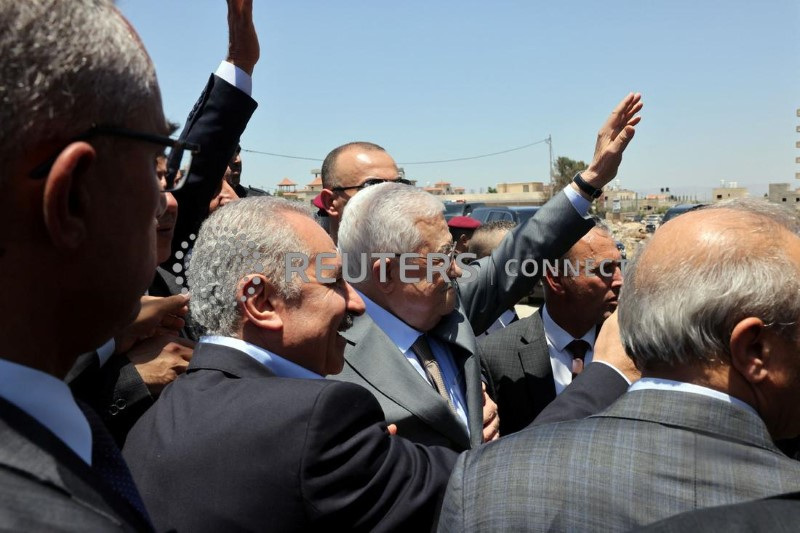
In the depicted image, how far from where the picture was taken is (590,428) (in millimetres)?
1493

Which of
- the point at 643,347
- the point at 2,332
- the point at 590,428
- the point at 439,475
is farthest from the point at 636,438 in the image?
the point at 2,332

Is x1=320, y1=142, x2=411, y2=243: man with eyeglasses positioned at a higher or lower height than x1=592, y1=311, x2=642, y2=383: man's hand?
higher

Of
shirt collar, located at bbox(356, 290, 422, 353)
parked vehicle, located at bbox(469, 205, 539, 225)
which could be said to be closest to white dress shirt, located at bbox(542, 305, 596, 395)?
shirt collar, located at bbox(356, 290, 422, 353)

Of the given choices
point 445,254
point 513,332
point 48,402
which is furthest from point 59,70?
point 513,332

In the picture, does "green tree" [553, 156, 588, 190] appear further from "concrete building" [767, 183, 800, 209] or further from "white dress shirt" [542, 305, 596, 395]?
"white dress shirt" [542, 305, 596, 395]

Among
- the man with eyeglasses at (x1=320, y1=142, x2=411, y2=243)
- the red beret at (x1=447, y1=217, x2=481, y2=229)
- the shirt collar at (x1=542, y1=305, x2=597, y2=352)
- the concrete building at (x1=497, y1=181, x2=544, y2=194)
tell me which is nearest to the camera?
the shirt collar at (x1=542, y1=305, x2=597, y2=352)

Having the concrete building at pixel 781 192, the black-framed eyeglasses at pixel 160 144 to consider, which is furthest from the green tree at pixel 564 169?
the black-framed eyeglasses at pixel 160 144

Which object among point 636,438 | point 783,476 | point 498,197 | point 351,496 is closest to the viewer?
point 783,476

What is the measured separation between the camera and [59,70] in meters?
0.88

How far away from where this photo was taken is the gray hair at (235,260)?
2062 mm

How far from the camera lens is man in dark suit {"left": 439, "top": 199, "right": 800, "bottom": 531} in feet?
4.41

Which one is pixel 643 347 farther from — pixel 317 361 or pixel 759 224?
pixel 317 361

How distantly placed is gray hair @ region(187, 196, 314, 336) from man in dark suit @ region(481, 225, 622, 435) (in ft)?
6.12

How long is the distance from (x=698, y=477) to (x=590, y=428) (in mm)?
245
